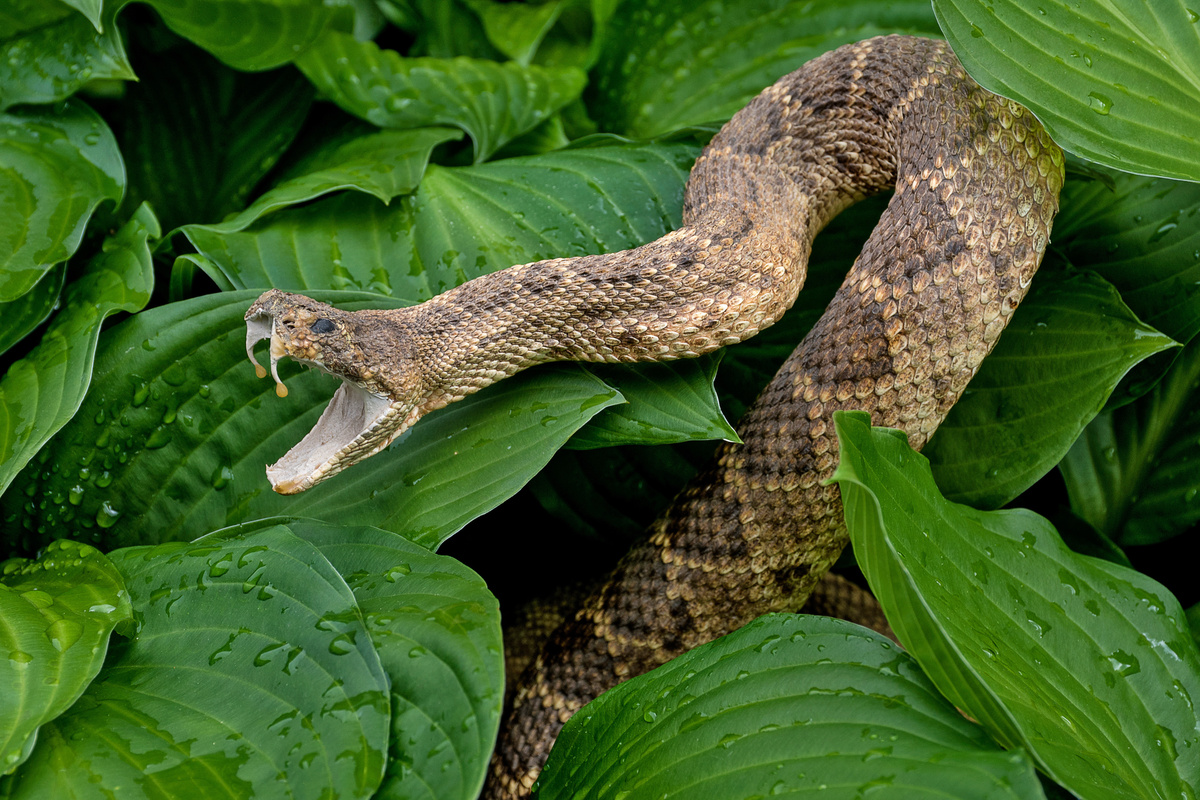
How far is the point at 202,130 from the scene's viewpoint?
201 centimetres

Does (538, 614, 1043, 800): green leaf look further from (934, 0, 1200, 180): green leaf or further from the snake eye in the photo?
(934, 0, 1200, 180): green leaf

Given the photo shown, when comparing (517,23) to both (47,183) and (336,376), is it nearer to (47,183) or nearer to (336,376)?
(47,183)

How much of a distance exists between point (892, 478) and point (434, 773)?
27.0 inches

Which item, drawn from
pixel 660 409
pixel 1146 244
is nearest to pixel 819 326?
A: pixel 660 409

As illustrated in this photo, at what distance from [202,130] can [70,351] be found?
2.81ft

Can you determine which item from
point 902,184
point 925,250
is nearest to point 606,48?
point 902,184

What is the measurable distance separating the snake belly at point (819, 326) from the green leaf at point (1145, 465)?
464 mm

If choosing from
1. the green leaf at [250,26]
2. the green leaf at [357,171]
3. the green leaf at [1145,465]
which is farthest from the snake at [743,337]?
the green leaf at [250,26]

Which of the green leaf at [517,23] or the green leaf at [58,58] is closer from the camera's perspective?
the green leaf at [58,58]

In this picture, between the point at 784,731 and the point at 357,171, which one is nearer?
the point at 784,731

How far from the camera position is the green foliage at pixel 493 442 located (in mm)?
993

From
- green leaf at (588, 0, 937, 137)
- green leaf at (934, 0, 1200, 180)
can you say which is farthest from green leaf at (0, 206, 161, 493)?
green leaf at (934, 0, 1200, 180)

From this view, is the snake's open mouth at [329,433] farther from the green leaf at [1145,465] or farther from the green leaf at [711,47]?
the green leaf at [1145,465]

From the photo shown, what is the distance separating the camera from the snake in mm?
1287
